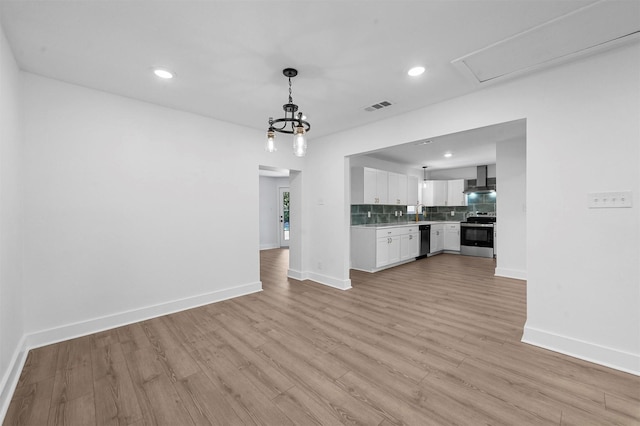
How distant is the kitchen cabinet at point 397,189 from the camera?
6547 mm

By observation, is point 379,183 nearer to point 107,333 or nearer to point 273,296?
point 273,296

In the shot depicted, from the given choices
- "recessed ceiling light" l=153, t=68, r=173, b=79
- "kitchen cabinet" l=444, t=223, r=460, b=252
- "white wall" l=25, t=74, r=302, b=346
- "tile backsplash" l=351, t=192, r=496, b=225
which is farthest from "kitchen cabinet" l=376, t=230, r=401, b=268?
"recessed ceiling light" l=153, t=68, r=173, b=79

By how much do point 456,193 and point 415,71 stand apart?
633 centimetres

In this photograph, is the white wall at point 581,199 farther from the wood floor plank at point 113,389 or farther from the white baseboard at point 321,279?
the wood floor plank at point 113,389

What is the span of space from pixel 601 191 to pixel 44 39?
4.62 meters

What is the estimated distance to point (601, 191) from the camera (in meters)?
2.18

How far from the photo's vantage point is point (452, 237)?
7645 mm

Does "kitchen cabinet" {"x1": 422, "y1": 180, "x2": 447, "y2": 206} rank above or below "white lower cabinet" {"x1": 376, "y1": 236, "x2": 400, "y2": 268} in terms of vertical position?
above

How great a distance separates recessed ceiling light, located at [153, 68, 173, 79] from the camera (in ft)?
8.15

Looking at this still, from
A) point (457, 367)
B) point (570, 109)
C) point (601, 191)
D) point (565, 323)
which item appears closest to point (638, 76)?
point (570, 109)

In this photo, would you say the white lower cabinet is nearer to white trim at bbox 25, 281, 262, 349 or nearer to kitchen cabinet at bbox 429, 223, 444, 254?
kitchen cabinet at bbox 429, 223, 444, 254

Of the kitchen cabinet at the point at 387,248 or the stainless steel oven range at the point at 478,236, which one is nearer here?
the kitchen cabinet at the point at 387,248

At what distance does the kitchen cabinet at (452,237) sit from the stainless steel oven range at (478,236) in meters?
0.23

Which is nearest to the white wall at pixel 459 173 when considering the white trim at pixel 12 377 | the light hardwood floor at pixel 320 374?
the light hardwood floor at pixel 320 374
